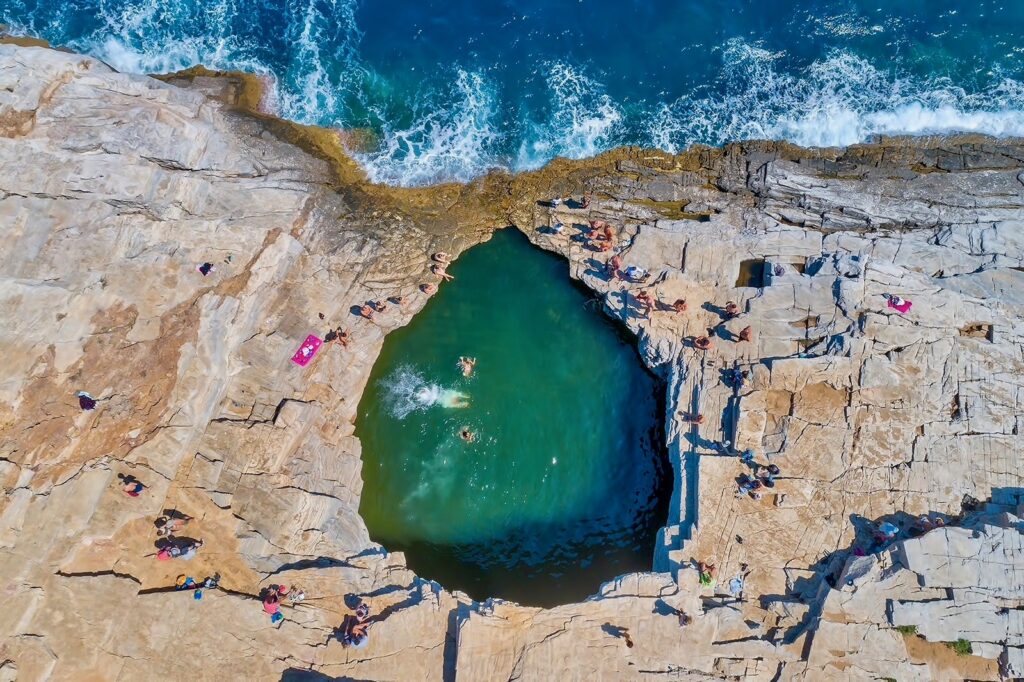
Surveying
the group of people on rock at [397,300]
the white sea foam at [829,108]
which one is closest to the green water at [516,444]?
the group of people on rock at [397,300]

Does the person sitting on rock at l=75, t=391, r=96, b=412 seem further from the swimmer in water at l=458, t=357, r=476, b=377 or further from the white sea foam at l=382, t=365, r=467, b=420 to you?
the swimmer in water at l=458, t=357, r=476, b=377

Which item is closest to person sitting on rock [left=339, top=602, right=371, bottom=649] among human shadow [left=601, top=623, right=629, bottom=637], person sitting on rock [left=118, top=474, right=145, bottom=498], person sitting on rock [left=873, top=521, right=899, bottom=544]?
human shadow [left=601, top=623, right=629, bottom=637]

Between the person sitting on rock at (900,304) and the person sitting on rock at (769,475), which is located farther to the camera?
the person sitting on rock at (900,304)

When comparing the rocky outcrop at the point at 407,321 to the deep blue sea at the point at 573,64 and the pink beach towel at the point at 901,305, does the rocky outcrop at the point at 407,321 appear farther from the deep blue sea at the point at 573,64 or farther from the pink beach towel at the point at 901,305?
the deep blue sea at the point at 573,64

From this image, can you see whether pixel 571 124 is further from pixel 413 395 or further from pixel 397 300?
pixel 413 395

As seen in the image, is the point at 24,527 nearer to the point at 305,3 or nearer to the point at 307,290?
the point at 307,290
